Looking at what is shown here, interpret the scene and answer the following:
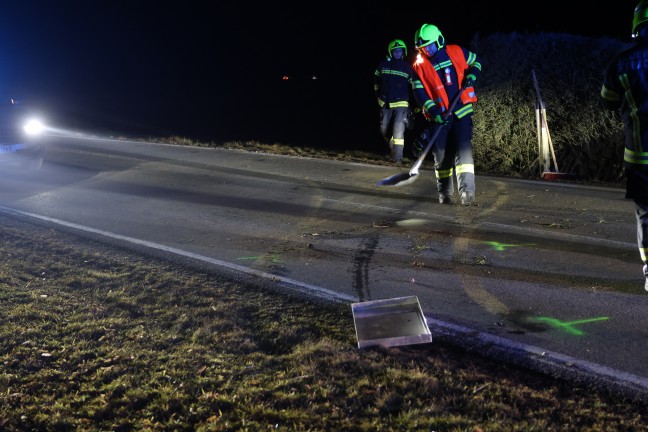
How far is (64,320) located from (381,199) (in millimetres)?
5077

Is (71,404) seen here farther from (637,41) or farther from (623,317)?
(637,41)

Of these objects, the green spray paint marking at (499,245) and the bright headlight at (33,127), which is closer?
the green spray paint marking at (499,245)

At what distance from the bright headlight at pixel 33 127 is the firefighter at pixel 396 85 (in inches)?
269

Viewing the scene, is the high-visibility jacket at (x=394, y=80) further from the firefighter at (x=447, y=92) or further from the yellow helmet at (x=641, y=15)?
the yellow helmet at (x=641, y=15)

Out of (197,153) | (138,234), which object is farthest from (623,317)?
(197,153)

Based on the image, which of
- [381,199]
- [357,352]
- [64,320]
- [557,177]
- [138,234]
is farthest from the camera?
[557,177]

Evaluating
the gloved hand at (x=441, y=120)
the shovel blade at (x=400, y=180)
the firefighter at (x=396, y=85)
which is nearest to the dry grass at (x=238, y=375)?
the shovel blade at (x=400, y=180)

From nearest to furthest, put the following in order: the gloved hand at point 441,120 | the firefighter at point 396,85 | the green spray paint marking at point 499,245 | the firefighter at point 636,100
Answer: the firefighter at point 636,100, the green spray paint marking at point 499,245, the gloved hand at point 441,120, the firefighter at point 396,85

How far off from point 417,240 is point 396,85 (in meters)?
4.82

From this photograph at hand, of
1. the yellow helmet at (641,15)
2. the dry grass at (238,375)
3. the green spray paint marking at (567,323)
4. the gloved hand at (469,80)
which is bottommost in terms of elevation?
the dry grass at (238,375)

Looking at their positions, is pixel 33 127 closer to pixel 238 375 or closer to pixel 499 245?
pixel 499 245

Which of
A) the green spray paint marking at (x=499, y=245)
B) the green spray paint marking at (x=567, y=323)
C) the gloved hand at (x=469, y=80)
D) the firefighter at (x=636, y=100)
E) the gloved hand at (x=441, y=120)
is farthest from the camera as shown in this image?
the gloved hand at (x=441, y=120)

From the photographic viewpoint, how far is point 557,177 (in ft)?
33.3

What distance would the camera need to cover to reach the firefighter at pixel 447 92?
25.8 ft
